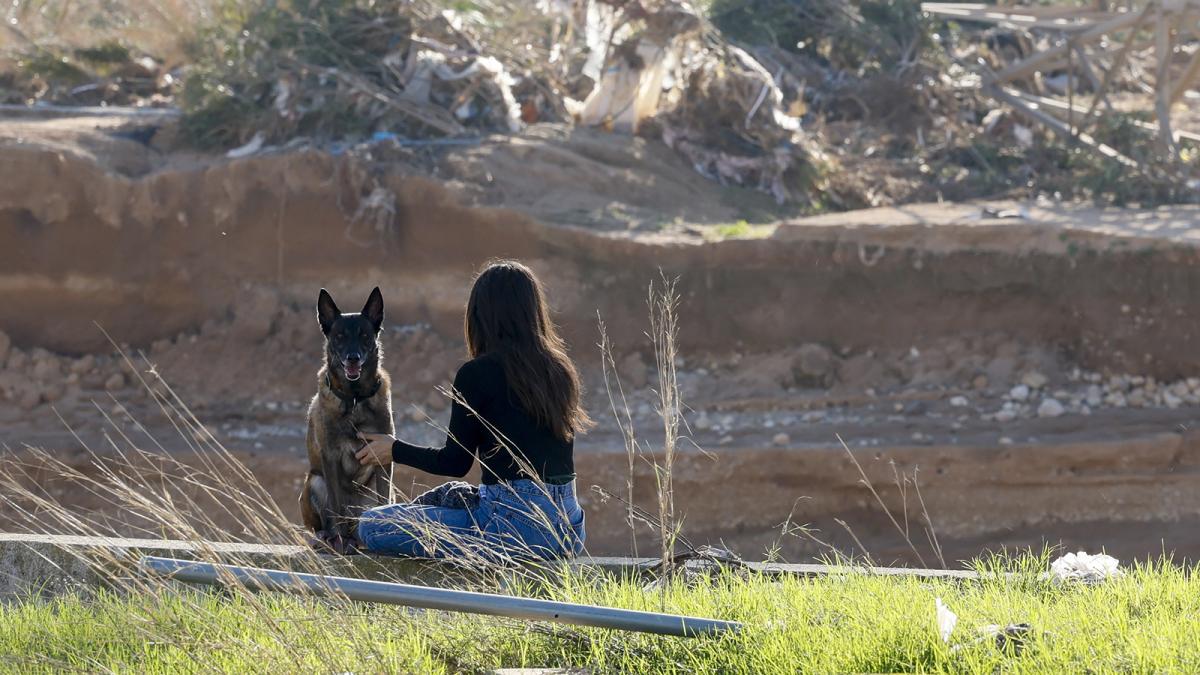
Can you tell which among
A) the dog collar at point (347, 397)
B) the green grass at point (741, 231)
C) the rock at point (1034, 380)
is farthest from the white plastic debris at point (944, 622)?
the green grass at point (741, 231)

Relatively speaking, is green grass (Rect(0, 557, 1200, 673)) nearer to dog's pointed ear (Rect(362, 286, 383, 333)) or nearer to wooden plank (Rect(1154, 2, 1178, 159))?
dog's pointed ear (Rect(362, 286, 383, 333))

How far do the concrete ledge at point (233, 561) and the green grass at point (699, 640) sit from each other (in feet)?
0.62

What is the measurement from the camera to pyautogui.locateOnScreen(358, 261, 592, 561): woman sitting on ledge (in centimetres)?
522

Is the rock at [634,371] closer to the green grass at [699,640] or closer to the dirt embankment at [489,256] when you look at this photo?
the dirt embankment at [489,256]

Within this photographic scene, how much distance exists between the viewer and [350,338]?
5914 millimetres

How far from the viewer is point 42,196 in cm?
1334

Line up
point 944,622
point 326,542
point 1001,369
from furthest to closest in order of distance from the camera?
point 1001,369 → point 326,542 → point 944,622

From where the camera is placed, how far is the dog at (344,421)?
19.5ft

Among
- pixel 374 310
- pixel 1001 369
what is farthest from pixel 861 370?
pixel 374 310

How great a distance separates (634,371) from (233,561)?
7.82 metres

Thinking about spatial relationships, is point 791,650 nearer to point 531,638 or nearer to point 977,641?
point 977,641

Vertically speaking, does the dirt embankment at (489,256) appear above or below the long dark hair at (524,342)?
below

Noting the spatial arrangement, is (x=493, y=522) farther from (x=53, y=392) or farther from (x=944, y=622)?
(x=53, y=392)

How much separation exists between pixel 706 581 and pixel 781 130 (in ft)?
35.0
